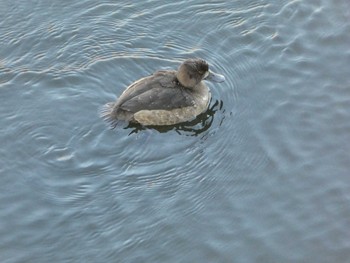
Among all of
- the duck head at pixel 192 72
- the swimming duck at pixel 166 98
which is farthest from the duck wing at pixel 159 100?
the duck head at pixel 192 72

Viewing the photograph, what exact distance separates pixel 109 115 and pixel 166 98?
751 millimetres

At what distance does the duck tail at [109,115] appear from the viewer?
9.70m

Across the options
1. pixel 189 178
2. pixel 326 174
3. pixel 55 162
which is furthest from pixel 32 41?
pixel 326 174

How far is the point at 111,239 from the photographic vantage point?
27.2 feet

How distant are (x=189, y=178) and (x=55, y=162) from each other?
1.54 metres

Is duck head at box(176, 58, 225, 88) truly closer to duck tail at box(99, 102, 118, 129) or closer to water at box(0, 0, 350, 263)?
water at box(0, 0, 350, 263)

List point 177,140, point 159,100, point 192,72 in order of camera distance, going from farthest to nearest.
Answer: point 192,72
point 159,100
point 177,140

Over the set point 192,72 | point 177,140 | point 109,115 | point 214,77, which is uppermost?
point 192,72

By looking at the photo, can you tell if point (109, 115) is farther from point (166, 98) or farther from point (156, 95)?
point (166, 98)

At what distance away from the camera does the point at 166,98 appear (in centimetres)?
995

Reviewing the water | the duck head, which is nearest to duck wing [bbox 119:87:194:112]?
the duck head

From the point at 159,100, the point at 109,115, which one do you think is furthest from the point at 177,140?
the point at 109,115

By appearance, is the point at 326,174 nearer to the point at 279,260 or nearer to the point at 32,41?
the point at 279,260

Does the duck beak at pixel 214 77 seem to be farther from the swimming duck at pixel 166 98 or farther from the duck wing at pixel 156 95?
the duck wing at pixel 156 95
